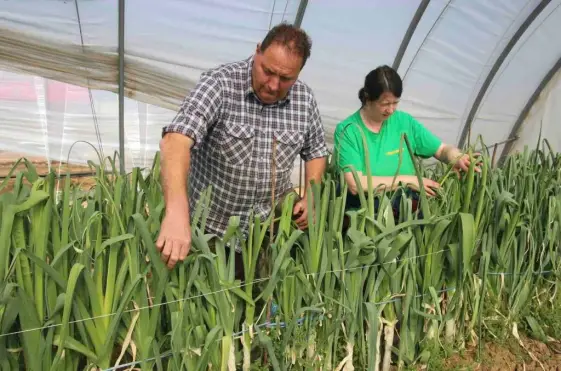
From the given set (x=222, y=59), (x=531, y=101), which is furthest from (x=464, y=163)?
(x=531, y=101)

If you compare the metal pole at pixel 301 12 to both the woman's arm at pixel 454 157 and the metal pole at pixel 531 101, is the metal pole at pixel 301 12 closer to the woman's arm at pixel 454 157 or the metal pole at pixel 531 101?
the woman's arm at pixel 454 157

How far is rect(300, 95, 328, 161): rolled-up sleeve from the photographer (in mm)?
1786

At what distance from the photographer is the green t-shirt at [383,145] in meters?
1.88

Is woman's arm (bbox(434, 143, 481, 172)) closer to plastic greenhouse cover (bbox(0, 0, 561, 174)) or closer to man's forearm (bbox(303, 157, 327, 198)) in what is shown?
man's forearm (bbox(303, 157, 327, 198))

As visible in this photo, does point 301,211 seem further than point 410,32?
No

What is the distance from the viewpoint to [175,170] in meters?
1.30

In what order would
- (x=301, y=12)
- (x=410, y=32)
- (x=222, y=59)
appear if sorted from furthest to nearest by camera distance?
(x=410, y=32) < (x=222, y=59) < (x=301, y=12)

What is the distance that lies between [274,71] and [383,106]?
2.05 ft

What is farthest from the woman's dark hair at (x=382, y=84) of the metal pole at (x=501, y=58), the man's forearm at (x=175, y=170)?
the metal pole at (x=501, y=58)

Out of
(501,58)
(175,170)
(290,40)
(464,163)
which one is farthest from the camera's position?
(501,58)

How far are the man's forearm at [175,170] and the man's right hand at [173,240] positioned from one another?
0.03 metres

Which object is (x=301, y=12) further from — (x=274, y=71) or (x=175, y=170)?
(x=175, y=170)

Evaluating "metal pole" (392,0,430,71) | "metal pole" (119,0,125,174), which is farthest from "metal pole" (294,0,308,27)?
"metal pole" (119,0,125,174)

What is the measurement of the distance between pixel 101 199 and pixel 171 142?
220mm
